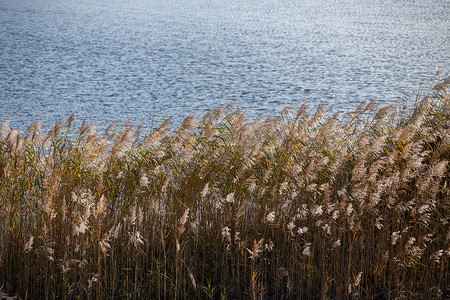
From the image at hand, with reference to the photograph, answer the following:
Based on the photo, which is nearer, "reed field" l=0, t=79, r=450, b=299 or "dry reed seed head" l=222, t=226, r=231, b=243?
"dry reed seed head" l=222, t=226, r=231, b=243

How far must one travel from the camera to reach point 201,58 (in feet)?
52.4

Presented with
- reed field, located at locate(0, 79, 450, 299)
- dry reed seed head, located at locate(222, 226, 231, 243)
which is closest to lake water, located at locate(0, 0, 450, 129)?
reed field, located at locate(0, 79, 450, 299)

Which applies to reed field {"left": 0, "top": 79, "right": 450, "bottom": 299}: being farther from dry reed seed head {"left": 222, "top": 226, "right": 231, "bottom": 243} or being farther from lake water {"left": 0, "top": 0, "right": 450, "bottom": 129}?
lake water {"left": 0, "top": 0, "right": 450, "bottom": 129}

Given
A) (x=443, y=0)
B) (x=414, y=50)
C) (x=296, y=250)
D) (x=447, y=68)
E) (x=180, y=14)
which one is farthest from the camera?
(x=443, y=0)

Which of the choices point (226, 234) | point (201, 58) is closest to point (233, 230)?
point (226, 234)

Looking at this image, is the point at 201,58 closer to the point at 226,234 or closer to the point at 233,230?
the point at 233,230

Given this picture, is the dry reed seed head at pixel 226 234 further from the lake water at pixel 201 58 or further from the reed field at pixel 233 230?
the lake water at pixel 201 58

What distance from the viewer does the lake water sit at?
1114 centimetres

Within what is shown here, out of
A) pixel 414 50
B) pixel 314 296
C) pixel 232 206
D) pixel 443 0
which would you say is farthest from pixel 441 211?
pixel 443 0

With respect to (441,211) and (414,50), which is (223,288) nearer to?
(441,211)

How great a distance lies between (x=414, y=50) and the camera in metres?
17.7

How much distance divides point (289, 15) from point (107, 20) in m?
9.97

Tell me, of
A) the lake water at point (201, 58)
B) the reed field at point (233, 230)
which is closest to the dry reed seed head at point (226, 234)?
the reed field at point (233, 230)

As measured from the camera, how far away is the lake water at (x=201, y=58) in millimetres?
11141
